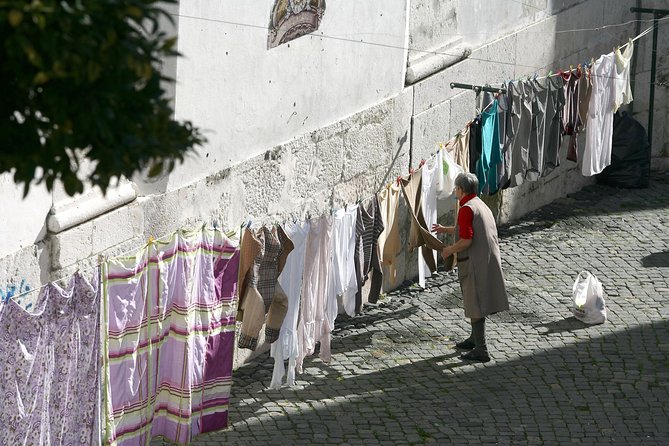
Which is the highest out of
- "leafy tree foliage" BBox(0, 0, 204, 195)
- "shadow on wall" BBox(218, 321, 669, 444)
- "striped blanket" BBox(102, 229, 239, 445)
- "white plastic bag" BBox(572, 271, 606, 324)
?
"leafy tree foliage" BBox(0, 0, 204, 195)

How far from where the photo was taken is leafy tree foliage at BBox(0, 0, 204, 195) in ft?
13.7

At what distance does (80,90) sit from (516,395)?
630 cm

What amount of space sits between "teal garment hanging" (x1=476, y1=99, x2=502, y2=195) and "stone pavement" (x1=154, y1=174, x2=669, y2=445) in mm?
876

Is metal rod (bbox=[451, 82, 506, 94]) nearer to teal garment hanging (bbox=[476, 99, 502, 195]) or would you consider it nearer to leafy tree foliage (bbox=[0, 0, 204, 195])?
teal garment hanging (bbox=[476, 99, 502, 195])

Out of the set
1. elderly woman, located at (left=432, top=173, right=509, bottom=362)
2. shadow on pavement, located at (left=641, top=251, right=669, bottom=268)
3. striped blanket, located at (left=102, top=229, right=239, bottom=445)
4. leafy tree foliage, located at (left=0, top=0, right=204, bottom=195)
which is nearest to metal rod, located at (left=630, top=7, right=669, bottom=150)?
shadow on pavement, located at (left=641, top=251, right=669, bottom=268)

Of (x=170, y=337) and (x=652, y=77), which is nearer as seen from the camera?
(x=170, y=337)

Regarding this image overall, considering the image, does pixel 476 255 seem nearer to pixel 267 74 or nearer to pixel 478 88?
pixel 267 74

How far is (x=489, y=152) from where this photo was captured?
12555mm

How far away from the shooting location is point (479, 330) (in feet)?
35.1

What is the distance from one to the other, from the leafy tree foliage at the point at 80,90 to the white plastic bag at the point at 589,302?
7.37 m

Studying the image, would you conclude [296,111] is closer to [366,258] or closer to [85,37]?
[366,258]

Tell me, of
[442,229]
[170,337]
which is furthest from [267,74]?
[170,337]

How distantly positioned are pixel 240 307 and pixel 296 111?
6.32 ft

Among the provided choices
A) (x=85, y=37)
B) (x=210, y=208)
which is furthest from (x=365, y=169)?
(x=85, y=37)
